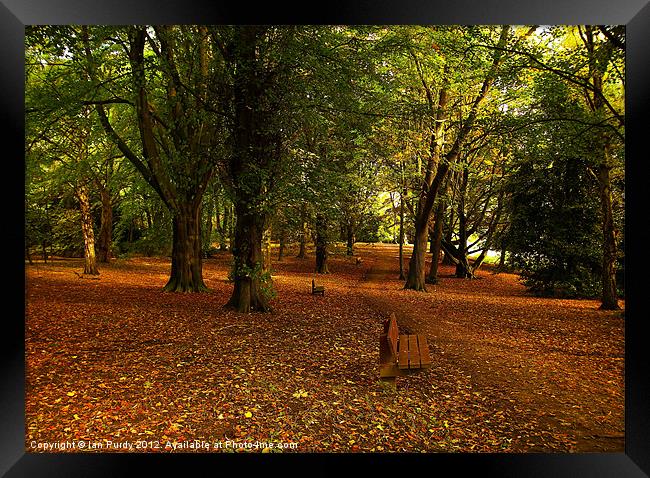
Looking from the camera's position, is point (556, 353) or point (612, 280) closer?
point (556, 353)

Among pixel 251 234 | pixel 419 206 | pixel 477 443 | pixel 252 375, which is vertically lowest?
pixel 477 443

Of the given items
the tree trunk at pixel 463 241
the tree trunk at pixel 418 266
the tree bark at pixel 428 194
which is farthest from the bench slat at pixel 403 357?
the tree trunk at pixel 463 241

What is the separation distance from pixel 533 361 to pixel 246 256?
14.4 feet

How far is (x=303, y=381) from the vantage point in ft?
13.3

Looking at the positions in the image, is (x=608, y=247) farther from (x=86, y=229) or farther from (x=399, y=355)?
(x=86, y=229)

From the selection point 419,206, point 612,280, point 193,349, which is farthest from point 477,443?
point 419,206

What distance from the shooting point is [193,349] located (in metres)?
4.82

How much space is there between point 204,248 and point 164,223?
2.78m

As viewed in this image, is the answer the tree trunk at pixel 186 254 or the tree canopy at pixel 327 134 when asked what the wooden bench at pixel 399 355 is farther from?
the tree trunk at pixel 186 254

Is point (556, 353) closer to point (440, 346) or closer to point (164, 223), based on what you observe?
point (440, 346)

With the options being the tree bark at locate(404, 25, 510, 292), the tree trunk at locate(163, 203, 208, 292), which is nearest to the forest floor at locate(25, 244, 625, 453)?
the tree trunk at locate(163, 203, 208, 292)

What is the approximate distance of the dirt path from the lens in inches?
136
